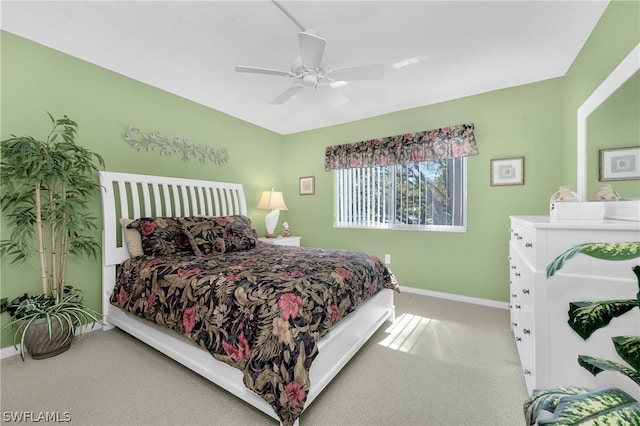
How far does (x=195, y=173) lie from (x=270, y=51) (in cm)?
188

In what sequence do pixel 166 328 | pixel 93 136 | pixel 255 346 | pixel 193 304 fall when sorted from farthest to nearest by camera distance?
pixel 93 136
pixel 166 328
pixel 193 304
pixel 255 346

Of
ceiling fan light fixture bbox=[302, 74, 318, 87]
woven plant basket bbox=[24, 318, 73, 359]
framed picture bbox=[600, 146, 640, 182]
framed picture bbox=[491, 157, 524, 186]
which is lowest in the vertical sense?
woven plant basket bbox=[24, 318, 73, 359]

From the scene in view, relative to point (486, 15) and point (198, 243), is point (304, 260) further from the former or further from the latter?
point (486, 15)

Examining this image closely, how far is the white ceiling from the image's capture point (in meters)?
1.87

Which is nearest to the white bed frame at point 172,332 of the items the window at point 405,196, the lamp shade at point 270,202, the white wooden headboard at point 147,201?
the white wooden headboard at point 147,201

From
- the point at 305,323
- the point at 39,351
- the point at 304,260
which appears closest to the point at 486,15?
the point at 304,260

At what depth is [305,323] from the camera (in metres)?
1.40

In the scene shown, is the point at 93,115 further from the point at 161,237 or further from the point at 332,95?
the point at 332,95

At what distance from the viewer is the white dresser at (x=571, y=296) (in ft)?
3.88

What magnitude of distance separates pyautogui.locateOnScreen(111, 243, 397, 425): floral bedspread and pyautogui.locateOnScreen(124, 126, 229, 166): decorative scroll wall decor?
4.43 feet

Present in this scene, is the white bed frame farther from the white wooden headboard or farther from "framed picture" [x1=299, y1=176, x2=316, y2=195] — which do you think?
"framed picture" [x1=299, y1=176, x2=316, y2=195]

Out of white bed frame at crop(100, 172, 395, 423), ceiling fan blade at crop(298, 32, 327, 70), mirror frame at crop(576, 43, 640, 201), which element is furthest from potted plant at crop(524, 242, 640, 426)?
ceiling fan blade at crop(298, 32, 327, 70)

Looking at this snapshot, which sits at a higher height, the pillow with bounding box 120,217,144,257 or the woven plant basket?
the pillow with bounding box 120,217,144,257

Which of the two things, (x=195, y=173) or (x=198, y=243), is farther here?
(x=195, y=173)
